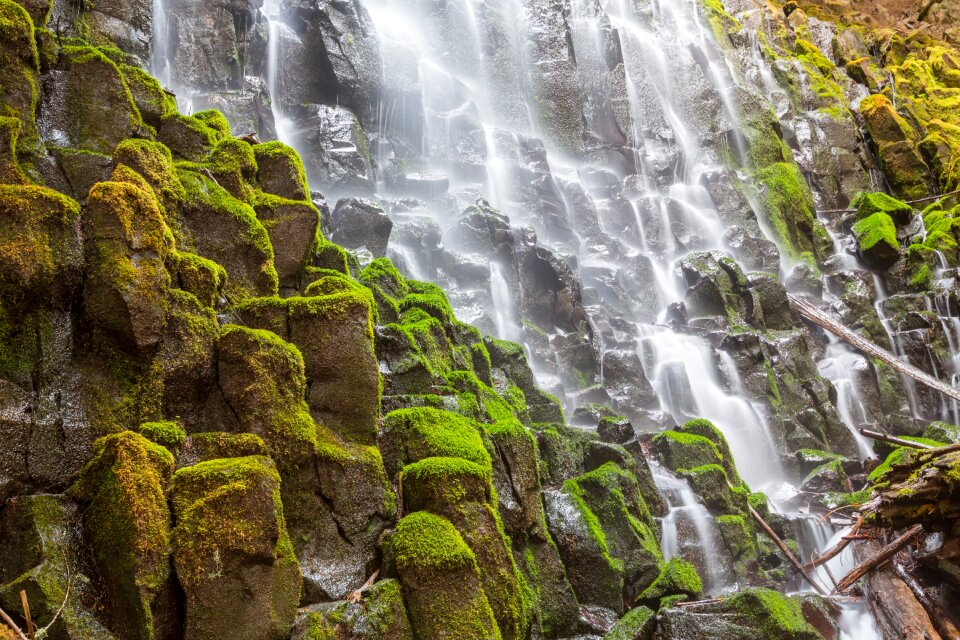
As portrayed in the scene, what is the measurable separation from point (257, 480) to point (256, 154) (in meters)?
5.28

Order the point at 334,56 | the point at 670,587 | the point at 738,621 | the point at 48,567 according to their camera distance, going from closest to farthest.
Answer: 1. the point at 48,567
2. the point at 738,621
3. the point at 670,587
4. the point at 334,56

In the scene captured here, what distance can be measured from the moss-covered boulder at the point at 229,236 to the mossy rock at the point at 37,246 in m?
1.55

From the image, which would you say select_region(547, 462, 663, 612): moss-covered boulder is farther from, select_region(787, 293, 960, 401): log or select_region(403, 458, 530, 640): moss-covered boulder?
select_region(787, 293, 960, 401): log

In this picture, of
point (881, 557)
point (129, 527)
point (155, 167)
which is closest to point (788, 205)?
A: point (881, 557)

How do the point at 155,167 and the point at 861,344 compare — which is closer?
the point at 155,167

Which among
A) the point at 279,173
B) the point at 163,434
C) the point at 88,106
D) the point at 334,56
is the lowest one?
the point at 163,434

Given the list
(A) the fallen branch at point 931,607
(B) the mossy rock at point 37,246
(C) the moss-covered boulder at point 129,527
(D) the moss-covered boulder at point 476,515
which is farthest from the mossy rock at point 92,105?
(A) the fallen branch at point 931,607

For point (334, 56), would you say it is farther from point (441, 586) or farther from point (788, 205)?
point (441, 586)

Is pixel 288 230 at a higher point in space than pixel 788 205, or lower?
higher

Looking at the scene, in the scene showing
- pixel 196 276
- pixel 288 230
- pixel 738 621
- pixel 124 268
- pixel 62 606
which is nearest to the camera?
pixel 62 606

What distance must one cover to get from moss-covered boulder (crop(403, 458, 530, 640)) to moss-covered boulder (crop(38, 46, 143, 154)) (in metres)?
4.90

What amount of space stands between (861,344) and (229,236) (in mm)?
19708

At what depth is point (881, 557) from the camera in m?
8.86

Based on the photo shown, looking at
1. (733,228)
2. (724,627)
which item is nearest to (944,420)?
(733,228)
